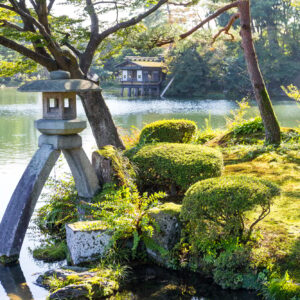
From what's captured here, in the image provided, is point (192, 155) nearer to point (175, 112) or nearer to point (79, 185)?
point (79, 185)

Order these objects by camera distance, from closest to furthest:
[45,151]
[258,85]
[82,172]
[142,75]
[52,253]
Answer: [52,253] < [45,151] < [82,172] < [258,85] < [142,75]

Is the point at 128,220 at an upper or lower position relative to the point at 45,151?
lower

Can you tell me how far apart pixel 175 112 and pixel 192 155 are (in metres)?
18.9

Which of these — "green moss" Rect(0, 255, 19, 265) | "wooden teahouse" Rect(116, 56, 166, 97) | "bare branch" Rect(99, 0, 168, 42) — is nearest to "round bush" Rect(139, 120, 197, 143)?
"bare branch" Rect(99, 0, 168, 42)

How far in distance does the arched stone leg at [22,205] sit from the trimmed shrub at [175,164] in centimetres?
138

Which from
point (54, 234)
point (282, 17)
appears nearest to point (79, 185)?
point (54, 234)

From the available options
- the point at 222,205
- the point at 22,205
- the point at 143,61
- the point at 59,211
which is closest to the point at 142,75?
the point at 143,61

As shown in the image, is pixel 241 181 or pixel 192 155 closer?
pixel 241 181

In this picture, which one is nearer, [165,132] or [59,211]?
[59,211]

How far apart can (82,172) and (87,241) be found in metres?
1.19

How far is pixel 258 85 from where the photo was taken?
9148mm

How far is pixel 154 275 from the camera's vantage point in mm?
4594

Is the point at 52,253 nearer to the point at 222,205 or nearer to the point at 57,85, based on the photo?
the point at 57,85

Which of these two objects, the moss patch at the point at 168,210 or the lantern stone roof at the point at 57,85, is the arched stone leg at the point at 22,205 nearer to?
the lantern stone roof at the point at 57,85
